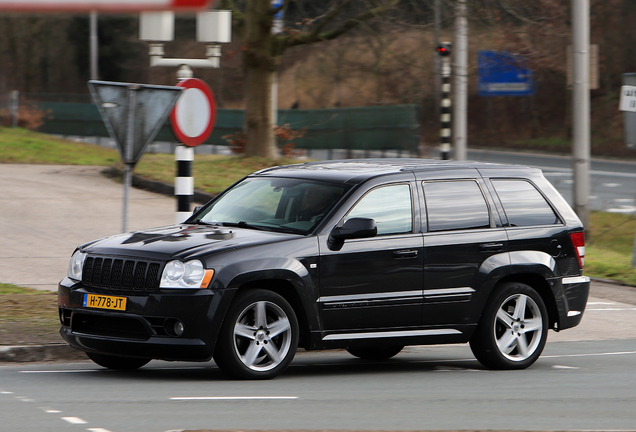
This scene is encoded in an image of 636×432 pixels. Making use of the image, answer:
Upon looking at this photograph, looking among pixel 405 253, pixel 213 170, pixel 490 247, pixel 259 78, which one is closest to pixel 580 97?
pixel 259 78

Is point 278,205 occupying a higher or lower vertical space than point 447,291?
higher

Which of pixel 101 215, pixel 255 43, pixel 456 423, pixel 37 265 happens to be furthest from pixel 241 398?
pixel 255 43

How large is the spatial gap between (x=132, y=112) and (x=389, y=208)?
2.72 m

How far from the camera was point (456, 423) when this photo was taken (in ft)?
18.1

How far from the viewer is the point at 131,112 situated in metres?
8.77

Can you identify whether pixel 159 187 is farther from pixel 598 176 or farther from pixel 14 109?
pixel 14 109

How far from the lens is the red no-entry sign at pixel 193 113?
973 centimetres

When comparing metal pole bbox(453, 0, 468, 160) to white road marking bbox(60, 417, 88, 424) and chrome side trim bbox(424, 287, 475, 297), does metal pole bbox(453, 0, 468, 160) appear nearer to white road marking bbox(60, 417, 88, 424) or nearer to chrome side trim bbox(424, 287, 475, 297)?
chrome side trim bbox(424, 287, 475, 297)

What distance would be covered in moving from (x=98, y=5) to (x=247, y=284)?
511cm

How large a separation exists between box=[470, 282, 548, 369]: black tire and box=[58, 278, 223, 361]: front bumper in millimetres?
2341

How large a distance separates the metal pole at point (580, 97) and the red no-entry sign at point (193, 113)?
932 cm

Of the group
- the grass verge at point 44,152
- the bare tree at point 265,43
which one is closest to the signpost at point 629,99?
the bare tree at point 265,43

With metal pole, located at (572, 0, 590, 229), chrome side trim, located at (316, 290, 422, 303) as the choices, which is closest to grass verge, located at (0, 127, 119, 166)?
metal pole, located at (572, 0, 590, 229)

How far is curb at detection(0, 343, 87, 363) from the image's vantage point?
25.2ft
